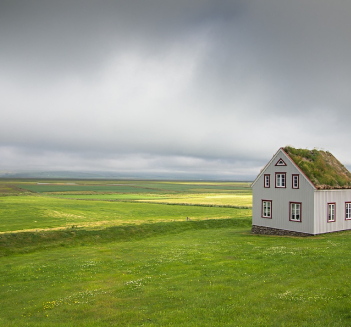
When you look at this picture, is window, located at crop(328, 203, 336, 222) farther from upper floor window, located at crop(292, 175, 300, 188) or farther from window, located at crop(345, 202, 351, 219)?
upper floor window, located at crop(292, 175, 300, 188)

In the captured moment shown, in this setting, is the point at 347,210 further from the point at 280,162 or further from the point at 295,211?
the point at 280,162

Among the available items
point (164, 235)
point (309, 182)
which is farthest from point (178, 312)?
point (164, 235)

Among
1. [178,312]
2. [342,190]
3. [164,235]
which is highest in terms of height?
[342,190]

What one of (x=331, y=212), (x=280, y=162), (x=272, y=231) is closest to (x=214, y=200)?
(x=272, y=231)

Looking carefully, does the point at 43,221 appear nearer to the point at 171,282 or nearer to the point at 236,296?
the point at 171,282

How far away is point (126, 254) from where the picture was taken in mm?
34969

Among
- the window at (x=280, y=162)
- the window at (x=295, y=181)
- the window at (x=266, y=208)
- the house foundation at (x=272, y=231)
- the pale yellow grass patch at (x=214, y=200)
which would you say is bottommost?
the pale yellow grass patch at (x=214, y=200)

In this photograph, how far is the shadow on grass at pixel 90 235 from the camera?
41500 mm

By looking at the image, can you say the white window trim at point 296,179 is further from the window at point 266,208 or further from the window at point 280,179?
the window at point 266,208

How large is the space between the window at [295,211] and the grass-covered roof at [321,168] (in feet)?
13.0

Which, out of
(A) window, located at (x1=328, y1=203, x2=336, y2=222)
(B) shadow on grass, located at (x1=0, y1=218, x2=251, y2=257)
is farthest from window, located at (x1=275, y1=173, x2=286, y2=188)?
(B) shadow on grass, located at (x1=0, y1=218, x2=251, y2=257)

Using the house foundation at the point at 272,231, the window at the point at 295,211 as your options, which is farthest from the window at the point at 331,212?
the house foundation at the point at 272,231

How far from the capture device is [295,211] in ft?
145

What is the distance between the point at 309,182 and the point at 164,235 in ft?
83.2
